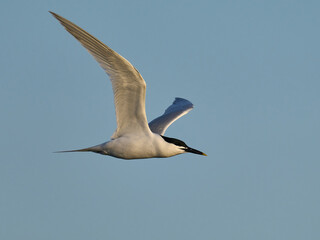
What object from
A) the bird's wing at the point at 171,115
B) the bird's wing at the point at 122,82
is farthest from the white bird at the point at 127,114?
the bird's wing at the point at 171,115

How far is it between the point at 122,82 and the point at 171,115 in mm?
4881

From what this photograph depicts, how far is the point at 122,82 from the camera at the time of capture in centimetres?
1144

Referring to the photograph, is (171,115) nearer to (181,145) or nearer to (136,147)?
(181,145)

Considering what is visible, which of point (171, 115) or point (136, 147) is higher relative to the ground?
point (171, 115)

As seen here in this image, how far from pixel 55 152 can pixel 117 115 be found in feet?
5.95

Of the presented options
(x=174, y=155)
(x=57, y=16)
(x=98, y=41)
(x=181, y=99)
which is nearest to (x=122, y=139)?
(x=174, y=155)

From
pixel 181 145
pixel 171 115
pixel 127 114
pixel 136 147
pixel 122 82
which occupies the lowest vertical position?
pixel 136 147

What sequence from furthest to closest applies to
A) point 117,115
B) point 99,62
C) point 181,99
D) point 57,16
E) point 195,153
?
point 181,99
point 195,153
point 117,115
point 99,62
point 57,16

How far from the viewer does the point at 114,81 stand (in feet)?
37.5

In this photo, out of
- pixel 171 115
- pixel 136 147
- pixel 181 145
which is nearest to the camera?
pixel 136 147

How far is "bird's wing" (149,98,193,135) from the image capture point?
589 inches

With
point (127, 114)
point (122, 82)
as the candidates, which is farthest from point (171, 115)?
point (122, 82)

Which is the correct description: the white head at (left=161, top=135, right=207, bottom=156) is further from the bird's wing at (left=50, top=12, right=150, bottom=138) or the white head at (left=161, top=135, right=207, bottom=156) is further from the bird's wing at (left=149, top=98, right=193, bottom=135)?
the bird's wing at (left=149, top=98, right=193, bottom=135)

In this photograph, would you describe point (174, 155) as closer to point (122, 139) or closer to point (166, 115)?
point (122, 139)
